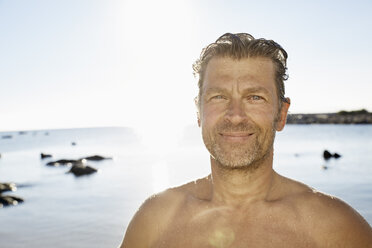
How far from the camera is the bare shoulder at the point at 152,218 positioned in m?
3.26

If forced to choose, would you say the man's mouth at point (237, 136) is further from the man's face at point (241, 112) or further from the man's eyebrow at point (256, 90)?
the man's eyebrow at point (256, 90)

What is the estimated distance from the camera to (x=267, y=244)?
3.02 metres

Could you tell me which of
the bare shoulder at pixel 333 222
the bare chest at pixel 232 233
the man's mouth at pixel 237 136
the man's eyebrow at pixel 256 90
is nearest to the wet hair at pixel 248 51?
the man's eyebrow at pixel 256 90

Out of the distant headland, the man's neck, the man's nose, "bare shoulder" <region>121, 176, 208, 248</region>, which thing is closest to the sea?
"bare shoulder" <region>121, 176, 208, 248</region>

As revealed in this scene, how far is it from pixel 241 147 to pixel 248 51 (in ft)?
3.17

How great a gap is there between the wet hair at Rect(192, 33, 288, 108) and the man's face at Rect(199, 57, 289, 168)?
65 mm

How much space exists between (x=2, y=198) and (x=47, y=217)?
488 cm

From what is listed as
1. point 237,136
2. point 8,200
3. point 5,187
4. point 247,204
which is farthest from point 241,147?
point 5,187

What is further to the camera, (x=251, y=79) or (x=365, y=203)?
(x=365, y=203)

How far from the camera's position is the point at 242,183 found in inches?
127

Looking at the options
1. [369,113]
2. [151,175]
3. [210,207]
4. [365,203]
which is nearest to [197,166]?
[151,175]

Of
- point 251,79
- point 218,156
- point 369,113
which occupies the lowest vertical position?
point 369,113

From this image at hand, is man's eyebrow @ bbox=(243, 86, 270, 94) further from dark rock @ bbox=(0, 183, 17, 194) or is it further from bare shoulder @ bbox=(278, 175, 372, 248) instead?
dark rock @ bbox=(0, 183, 17, 194)

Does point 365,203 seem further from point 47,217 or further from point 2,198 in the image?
point 2,198
